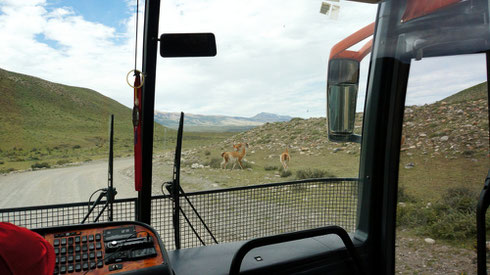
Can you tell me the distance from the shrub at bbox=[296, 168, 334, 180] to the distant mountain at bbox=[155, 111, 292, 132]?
431 millimetres

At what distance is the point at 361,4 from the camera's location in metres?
2.33

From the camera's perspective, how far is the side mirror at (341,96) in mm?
2336

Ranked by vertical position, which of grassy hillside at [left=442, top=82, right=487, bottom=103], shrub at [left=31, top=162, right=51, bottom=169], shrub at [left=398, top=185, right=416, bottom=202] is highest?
grassy hillside at [left=442, top=82, right=487, bottom=103]

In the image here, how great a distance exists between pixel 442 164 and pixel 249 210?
4.15 ft

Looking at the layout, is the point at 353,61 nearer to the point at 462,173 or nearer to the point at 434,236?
the point at 462,173

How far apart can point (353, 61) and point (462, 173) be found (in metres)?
1.01

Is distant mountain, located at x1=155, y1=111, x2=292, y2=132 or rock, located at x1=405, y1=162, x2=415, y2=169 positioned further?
rock, located at x1=405, y1=162, x2=415, y2=169

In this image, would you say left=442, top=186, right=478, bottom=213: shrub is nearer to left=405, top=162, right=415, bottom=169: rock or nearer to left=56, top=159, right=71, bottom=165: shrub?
left=405, top=162, right=415, bottom=169: rock

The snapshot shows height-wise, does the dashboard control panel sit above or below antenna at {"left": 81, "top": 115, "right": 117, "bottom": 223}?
below

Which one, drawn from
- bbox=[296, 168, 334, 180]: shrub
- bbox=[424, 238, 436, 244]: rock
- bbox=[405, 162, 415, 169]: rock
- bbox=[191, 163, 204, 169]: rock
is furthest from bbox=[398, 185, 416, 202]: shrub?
bbox=[191, 163, 204, 169]: rock

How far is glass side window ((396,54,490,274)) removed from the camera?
5.78ft

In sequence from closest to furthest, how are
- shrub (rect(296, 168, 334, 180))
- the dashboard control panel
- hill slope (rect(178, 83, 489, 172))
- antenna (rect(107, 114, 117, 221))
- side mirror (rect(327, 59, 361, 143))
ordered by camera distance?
the dashboard control panel, hill slope (rect(178, 83, 489, 172)), antenna (rect(107, 114, 117, 221)), side mirror (rect(327, 59, 361, 143)), shrub (rect(296, 168, 334, 180))

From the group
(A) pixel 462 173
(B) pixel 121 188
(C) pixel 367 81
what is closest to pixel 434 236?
(A) pixel 462 173

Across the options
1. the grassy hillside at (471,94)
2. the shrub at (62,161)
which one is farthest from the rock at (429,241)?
the shrub at (62,161)
